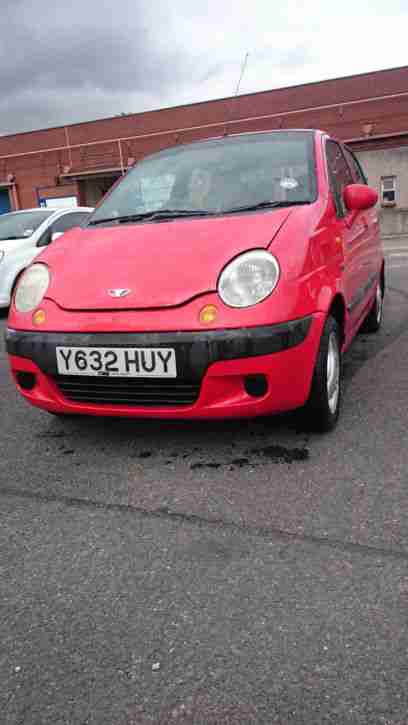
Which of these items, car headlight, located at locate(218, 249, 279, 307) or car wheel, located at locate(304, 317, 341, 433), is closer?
car headlight, located at locate(218, 249, 279, 307)

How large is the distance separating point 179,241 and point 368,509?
1.46 meters

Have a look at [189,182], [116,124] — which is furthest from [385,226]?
[189,182]

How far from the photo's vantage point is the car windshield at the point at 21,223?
768 cm

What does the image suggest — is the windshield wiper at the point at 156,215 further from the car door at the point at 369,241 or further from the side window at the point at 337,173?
the car door at the point at 369,241

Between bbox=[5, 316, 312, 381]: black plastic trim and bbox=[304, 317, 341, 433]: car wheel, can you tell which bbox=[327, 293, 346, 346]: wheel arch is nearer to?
bbox=[304, 317, 341, 433]: car wheel

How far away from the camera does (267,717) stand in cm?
137

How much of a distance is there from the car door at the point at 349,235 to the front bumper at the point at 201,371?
821 millimetres

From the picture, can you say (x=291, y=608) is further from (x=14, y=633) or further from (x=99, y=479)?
(x=99, y=479)

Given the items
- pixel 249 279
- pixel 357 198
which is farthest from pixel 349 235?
pixel 249 279

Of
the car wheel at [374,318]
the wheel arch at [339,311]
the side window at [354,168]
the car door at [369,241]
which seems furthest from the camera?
the car wheel at [374,318]

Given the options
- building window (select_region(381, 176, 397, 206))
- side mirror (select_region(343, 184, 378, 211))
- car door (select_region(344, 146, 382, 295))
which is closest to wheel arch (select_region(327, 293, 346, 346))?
side mirror (select_region(343, 184, 378, 211))

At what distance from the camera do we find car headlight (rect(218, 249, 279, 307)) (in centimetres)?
254

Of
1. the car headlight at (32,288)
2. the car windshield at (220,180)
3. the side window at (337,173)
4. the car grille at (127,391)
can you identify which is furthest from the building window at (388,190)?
the car grille at (127,391)

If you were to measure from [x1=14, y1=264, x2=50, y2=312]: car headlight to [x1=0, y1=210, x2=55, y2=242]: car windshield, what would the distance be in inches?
193
